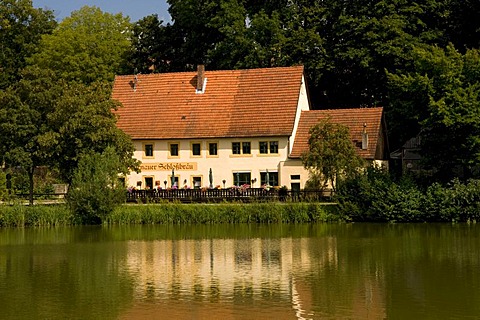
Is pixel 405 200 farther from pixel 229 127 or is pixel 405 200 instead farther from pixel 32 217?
pixel 32 217

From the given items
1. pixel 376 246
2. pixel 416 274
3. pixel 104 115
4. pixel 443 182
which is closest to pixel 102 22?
pixel 104 115

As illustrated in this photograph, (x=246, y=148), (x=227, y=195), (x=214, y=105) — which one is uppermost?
(x=214, y=105)

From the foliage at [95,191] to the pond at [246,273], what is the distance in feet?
12.4

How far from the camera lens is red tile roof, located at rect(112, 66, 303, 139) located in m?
56.8

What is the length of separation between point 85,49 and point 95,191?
2659 cm

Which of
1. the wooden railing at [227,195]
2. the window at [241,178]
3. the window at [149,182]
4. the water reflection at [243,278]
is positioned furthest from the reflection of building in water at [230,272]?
the window at [149,182]

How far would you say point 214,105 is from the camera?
192 ft

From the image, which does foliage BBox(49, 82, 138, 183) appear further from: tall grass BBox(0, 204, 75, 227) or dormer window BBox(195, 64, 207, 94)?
dormer window BBox(195, 64, 207, 94)

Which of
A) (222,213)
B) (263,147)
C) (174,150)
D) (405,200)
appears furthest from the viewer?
(174,150)

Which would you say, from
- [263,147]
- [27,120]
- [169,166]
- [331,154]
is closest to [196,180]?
[169,166]

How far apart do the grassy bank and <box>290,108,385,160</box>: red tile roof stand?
30.0ft

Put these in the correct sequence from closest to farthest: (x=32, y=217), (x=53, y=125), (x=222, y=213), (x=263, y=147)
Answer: (x=222, y=213) < (x=32, y=217) < (x=53, y=125) < (x=263, y=147)

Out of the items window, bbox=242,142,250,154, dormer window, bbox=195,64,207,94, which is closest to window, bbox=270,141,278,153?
window, bbox=242,142,250,154

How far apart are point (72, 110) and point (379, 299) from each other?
1186 inches
